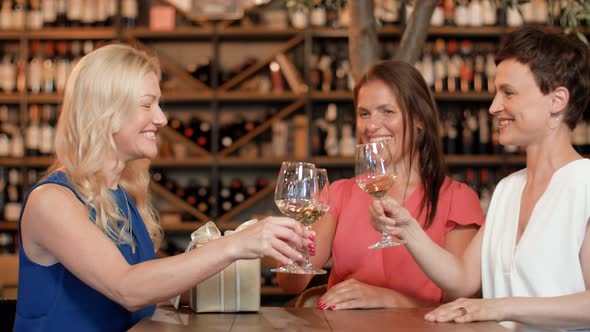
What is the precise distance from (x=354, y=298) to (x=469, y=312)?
311 mm

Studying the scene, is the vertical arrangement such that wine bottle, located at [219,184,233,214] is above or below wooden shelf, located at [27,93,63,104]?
below

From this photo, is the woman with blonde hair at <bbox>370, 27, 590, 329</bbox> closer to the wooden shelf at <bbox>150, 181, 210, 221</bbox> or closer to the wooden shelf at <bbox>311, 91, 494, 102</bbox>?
the wooden shelf at <bbox>311, 91, 494, 102</bbox>

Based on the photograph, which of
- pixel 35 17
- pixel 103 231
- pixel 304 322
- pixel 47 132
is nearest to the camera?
pixel 304 322

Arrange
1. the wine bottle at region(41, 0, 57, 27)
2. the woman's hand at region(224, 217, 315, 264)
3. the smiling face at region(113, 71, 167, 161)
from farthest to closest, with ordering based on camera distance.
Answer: the wine bottle at region(41, 0, 57, 27) < the smiling face at region(113, 71, 167, 161) < the woman's hand at region(224, 217, 315, 264)

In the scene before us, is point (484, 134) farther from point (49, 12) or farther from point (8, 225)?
point (8, 225)

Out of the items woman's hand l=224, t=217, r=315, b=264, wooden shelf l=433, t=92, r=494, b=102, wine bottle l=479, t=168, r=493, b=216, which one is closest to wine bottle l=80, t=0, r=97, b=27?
wooden shelf l=433, t=92, r=494, b=102

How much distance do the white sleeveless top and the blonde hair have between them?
0.90 meters

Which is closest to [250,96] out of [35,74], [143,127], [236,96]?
[236,96]

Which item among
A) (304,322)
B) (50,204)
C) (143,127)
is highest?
(143,127)

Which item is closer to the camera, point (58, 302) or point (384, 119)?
point (58, 302)

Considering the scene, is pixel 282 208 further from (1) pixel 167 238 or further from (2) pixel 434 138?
(1) pixel 167 238

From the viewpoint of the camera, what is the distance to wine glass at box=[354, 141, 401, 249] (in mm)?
→ 1743

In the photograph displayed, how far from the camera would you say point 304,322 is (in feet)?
5.13

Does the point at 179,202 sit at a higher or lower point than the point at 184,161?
lower
